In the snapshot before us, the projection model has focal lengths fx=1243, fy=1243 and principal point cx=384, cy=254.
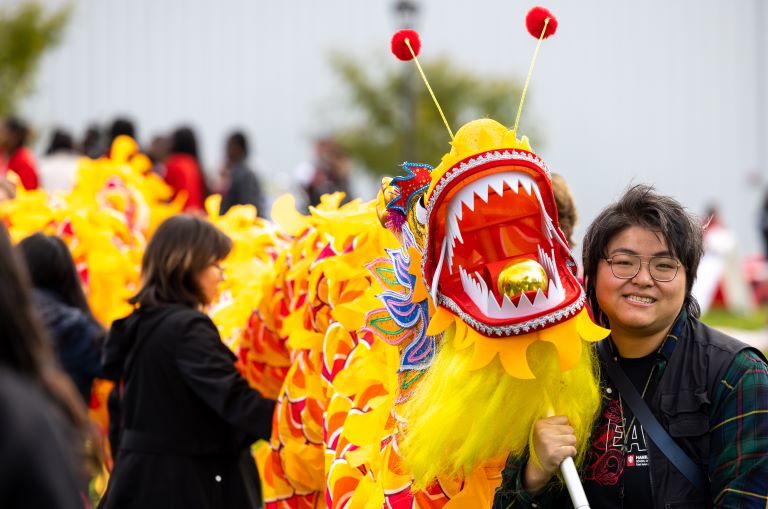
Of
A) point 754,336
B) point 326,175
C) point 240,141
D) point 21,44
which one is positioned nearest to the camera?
point 240,141

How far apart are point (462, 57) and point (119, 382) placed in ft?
92.0

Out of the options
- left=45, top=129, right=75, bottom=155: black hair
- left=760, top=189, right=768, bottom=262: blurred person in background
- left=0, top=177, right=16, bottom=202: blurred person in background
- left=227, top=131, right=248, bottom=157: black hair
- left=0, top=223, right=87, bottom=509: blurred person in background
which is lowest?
left=0, top=223, right=87, bottom=509: blurred person in background

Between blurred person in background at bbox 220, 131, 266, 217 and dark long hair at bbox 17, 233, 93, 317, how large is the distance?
4.82m

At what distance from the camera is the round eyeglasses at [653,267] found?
289 centimetres

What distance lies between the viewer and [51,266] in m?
5.09

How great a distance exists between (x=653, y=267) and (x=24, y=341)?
165 centimetres

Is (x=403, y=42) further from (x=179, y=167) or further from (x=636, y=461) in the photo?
(x=179, y=167)

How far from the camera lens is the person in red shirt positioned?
31.6ft

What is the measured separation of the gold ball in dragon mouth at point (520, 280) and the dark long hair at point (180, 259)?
1937 mm

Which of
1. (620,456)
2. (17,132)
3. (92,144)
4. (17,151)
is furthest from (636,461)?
(92,144)

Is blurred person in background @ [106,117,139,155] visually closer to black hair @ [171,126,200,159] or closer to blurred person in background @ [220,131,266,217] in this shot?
black hair @ [171,126,200,159]

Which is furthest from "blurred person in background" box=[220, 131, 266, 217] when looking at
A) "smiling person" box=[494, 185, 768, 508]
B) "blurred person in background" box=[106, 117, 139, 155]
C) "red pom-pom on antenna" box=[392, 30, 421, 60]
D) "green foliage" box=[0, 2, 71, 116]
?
"green foliage" box=[0, 2, 71, 116]

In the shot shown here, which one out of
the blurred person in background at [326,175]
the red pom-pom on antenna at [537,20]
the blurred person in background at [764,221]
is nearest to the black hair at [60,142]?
the blurred person in background at [326,175]

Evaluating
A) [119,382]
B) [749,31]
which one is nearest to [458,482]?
[119,382]
